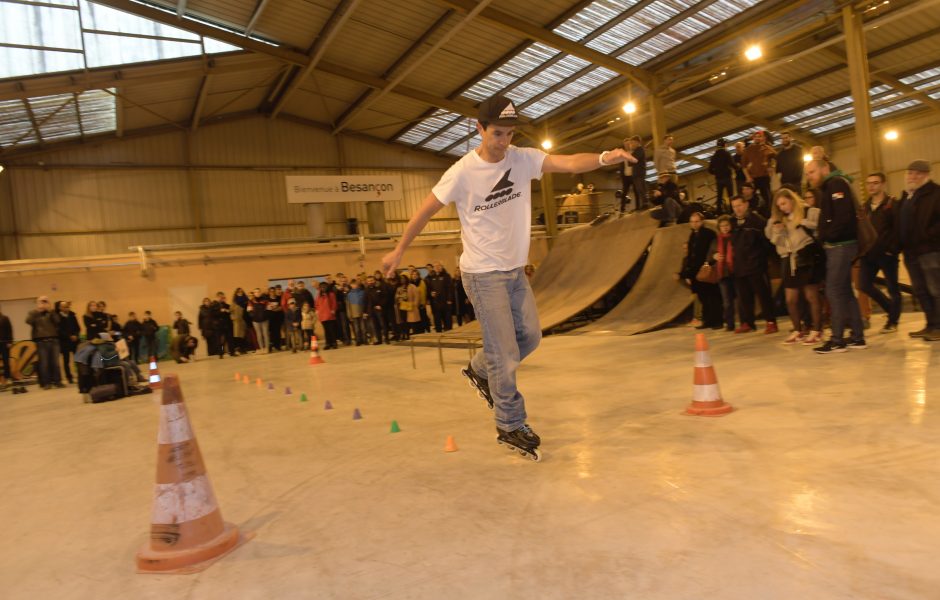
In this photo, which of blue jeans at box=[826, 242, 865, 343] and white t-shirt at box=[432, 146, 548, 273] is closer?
white t-shirt at box=[432, 146, 548, 273]

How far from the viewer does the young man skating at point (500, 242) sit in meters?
3.35

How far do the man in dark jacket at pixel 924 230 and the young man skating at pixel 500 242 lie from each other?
403 centimetres

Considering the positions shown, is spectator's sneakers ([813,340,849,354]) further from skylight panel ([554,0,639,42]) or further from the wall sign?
the wall sign

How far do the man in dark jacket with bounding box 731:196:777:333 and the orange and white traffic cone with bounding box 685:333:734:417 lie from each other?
458 centimetres

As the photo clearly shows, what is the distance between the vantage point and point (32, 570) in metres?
2.38

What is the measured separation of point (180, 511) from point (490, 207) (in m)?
2.03

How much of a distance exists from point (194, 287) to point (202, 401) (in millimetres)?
12480

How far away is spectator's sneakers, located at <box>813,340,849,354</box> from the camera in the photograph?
5.75 meters

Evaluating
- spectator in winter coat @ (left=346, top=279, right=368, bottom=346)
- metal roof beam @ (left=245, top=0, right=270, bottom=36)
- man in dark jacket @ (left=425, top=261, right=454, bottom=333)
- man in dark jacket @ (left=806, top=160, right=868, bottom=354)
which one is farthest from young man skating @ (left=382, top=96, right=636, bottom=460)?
metal roof beam @ (left=245, top=0, right=270, bottom=36)

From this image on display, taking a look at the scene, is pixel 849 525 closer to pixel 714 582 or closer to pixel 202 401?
pixel 714 582

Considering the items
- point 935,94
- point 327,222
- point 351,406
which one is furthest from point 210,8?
point 935,94

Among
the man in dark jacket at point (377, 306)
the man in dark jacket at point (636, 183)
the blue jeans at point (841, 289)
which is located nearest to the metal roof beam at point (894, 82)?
the man in dark jacket at point (636, 183)

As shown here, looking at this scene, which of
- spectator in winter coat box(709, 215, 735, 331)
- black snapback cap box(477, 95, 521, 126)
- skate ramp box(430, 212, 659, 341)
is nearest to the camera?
black snapback cap box(477, 95, 521, 126)

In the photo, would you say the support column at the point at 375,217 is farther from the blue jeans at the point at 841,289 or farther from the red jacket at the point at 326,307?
the blue jeans at the point at 841,289
